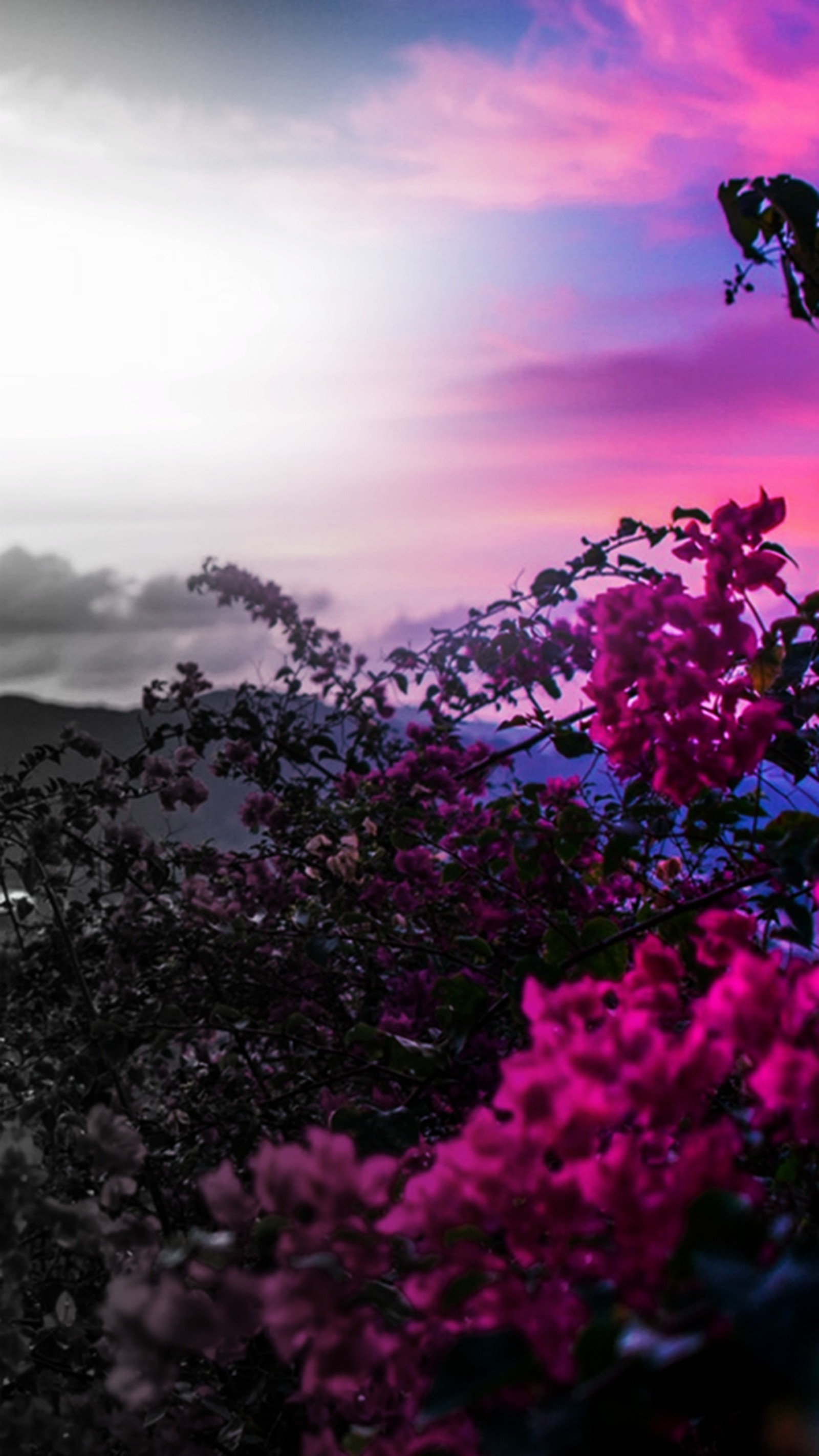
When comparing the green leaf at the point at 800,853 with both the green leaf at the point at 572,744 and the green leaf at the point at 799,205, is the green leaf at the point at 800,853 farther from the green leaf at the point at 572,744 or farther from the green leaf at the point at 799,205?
the green leaf at the point at 799,205

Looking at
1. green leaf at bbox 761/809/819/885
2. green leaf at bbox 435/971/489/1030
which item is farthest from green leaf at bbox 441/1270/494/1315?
green leaf at bbox 435/971/489/1030

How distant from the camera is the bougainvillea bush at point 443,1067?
667 millimetres

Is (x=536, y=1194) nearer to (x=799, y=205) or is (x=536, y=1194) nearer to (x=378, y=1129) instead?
(x=378, y=1129)

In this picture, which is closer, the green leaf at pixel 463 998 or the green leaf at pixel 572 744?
the green leaf at pixel 463 998

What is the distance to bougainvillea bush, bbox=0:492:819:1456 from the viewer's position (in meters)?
0.67

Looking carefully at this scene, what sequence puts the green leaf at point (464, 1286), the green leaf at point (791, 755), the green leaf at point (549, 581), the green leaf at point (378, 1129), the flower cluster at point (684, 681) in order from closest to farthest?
the green leaf at point (464, 1286) < the green leaf at point (378, 1129) < the flower cluster at point (684, 681) < the green leaf at point (791, 755) < the green leaf at point (549, 581)

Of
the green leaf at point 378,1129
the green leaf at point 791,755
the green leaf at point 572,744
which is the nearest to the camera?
the green leaf at point 378,1129

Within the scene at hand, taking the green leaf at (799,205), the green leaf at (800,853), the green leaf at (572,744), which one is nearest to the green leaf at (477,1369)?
the green leaf at (800,853)

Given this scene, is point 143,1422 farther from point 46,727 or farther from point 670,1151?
point 46,727

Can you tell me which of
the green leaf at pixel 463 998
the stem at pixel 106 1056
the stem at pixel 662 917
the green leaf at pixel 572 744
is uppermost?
the green leaf at pixel 572 744

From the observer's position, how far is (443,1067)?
1.43 meters

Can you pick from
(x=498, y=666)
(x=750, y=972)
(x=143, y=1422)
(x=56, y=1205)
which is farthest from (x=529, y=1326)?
(x=498, y=666)

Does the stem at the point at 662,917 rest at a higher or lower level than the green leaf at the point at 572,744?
lower

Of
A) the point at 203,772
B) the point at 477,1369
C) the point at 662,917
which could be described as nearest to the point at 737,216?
the point at 662,917
